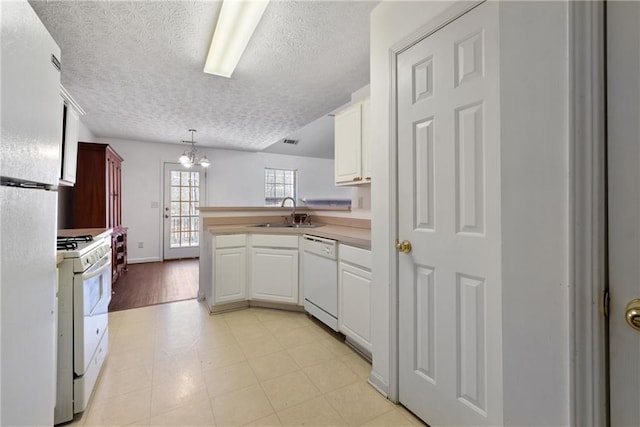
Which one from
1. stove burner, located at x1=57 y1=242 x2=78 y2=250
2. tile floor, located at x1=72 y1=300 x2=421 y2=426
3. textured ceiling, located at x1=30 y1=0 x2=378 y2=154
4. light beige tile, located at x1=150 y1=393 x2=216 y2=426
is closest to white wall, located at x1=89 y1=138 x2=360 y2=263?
textured ceiling, located at x1=30 y1=0 x2=378 y2=154

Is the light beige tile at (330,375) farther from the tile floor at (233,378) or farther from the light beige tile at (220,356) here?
the light beige tile at (220,356)

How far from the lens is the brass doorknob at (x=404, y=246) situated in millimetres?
1455

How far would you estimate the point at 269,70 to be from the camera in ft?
8.61

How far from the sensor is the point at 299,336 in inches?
91.8

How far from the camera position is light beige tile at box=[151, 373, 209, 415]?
5.00ft

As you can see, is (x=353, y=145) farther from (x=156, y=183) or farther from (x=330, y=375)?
(x=156, y=183)

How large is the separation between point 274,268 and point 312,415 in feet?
4.81

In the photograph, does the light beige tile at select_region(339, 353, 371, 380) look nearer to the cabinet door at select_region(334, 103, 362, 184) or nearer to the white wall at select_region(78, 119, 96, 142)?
the cabinet door at select_region(334, 103, 362, 184)

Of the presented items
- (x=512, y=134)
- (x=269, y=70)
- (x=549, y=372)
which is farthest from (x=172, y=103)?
(x=549, y=372)

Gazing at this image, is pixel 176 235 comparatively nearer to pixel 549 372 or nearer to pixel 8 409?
pixel 8 409

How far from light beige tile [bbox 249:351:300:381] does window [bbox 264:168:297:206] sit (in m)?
5.39

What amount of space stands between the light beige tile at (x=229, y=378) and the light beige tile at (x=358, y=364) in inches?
24.3

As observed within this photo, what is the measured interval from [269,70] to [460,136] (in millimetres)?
2018

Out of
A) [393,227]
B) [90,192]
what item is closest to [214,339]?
[393,227]
